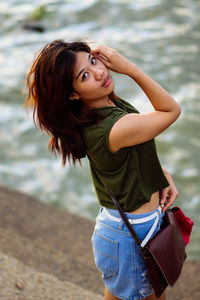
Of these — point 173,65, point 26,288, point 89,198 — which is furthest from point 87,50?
point 173,65

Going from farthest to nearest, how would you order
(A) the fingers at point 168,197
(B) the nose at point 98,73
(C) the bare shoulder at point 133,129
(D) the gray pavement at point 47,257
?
(D) the gray pavement at point 47,257 → (A) the fingers at point 168,197 → (B) the nose at point 98,73 → (C) the bare shoulder at point 133,129

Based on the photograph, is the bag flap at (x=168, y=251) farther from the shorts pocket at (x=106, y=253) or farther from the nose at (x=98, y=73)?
the nose at (x=98, y=73)

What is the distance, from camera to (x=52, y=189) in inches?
202

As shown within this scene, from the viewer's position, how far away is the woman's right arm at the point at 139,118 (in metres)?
1.78

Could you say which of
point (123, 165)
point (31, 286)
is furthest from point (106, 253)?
point (31, 286)

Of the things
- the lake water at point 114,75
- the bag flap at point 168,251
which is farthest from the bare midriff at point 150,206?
the lake water at point 114,75

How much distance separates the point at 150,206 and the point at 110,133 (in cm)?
41

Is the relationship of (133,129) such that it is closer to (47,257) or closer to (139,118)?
(139,118)

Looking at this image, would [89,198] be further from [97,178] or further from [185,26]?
[185,26]

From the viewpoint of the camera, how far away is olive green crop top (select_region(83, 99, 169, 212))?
72.6 inches

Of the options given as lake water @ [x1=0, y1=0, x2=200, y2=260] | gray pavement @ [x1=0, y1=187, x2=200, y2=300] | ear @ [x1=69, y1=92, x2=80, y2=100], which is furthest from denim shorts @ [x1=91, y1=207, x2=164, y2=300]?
lake water @ [x1=0, y1=0, x2=200, y2=260]

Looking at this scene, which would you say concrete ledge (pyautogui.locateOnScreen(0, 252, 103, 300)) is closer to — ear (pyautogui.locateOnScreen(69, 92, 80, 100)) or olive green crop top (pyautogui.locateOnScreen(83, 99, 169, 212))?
olive green crop top (pyautogui.locateOnScreen(83, 99, 169, 212))

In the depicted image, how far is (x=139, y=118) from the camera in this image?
179 cm

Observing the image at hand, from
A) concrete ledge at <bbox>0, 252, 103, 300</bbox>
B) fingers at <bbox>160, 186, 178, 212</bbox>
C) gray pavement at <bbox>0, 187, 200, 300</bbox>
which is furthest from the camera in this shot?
gray pavement at <bbox>0, 187, 200, 300</bbox>
